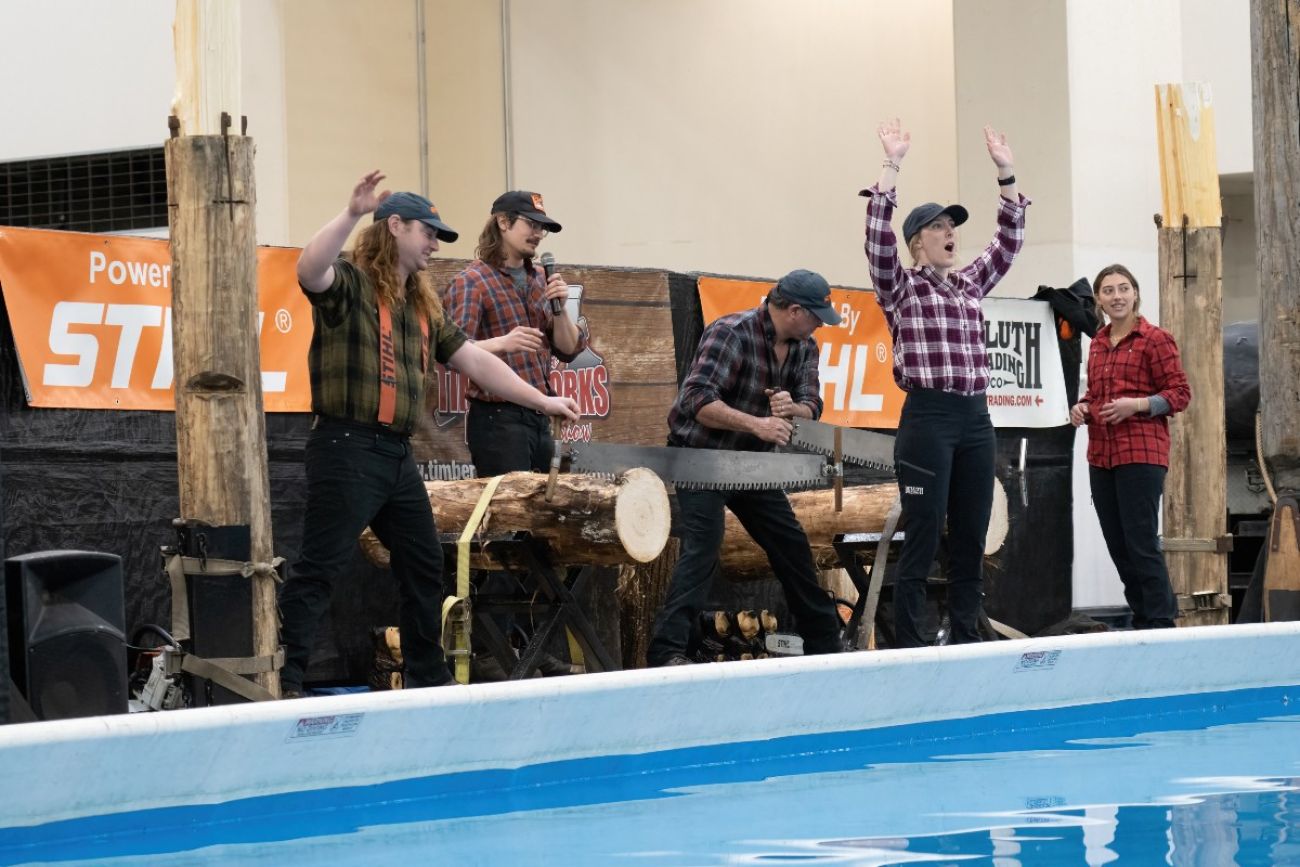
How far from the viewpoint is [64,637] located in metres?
5.14

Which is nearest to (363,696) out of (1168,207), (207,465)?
(207,465)

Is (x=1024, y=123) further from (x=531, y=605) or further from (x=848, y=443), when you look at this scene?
(x=531, y=605)

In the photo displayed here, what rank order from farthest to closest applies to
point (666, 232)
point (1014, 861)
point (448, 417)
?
point (666, 232), point (448, 417), point (1014, 861)

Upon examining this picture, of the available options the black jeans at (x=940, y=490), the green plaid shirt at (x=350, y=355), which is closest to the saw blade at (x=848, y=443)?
the black jeans at (x=940, y=490)

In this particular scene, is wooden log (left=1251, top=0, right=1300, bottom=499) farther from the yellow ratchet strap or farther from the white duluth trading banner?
the yellow ratchet strap

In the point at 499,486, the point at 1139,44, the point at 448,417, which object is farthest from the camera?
the point at 1139,44

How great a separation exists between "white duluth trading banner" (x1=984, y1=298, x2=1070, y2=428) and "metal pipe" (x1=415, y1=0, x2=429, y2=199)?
6.07 metres

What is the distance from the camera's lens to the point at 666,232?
1541cm

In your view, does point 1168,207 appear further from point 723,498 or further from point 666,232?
point 666,232

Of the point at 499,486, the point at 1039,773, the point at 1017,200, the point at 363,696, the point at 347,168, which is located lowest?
the point at 1039,773

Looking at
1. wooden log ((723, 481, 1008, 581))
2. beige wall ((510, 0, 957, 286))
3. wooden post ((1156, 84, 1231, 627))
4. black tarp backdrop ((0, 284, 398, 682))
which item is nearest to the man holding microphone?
black tarp backdrop ((0, 284, 398, 682))

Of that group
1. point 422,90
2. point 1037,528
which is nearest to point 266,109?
point 422,90

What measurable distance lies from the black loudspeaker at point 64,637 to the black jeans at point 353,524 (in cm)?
94

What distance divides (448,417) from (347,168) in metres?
6.23
